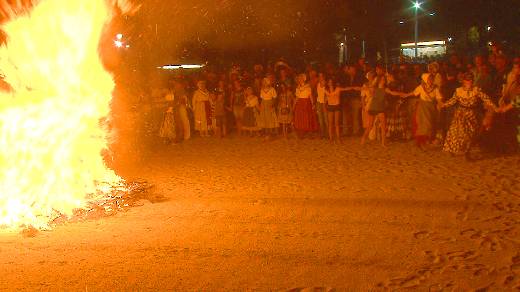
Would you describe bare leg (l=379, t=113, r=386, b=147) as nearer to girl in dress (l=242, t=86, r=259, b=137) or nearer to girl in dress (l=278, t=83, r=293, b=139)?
girl in dress (l=278, t=83, r=293, b=139)

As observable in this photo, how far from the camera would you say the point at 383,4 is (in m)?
20.8

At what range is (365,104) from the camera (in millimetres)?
13109

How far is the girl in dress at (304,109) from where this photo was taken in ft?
44.2

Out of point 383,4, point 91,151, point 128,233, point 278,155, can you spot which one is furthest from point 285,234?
point 383,4

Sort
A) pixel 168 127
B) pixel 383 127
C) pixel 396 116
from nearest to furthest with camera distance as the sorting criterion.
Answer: pixel 383 127, pixel 396 116, pixel 168 127

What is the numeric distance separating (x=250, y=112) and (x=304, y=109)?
1541 mm

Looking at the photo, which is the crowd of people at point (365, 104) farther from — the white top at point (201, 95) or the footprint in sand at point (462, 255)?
the footprint in sand at point (462, 255)

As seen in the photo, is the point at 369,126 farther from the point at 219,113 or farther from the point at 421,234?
the point at 421,234

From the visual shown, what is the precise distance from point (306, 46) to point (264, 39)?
62.7 inches

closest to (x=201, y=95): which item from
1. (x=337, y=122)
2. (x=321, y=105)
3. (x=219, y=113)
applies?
(x=219, y=113)

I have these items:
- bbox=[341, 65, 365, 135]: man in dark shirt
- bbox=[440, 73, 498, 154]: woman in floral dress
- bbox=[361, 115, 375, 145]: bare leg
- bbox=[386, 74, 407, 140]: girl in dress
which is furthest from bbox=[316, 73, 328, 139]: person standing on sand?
bbox=[440, 73, 498, 154]: woman in floral dress

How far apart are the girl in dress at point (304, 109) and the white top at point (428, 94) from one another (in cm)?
265

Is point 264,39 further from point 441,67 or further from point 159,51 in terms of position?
point 441,67

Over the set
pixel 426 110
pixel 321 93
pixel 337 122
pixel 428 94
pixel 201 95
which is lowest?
pixel 337 122
